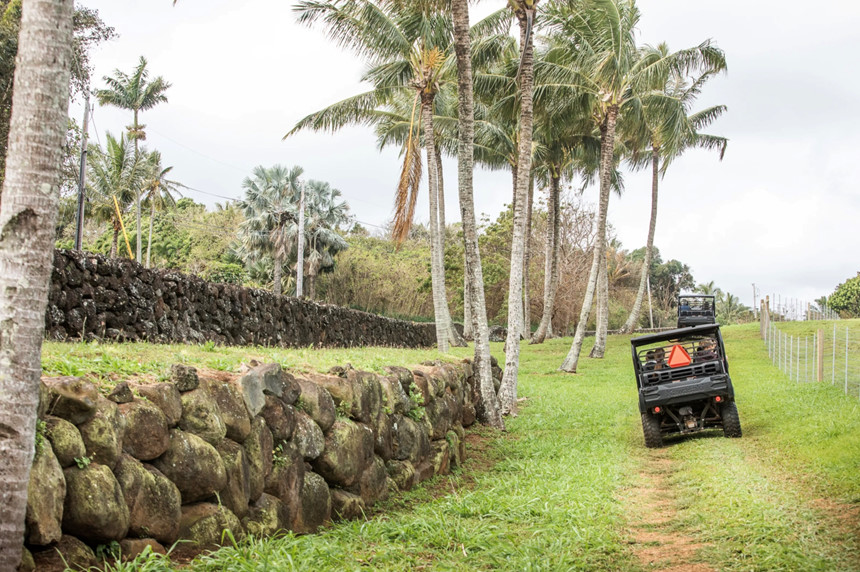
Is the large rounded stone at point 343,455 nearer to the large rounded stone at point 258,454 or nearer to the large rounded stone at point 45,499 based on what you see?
the large rounded stone at point 258,454

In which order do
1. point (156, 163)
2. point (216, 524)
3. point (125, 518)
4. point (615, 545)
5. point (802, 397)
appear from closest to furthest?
point (125, 518), point (216, 524), point (615, 545), point (802, 397), point (156, 163)

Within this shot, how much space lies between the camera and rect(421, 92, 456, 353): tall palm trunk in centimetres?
2364

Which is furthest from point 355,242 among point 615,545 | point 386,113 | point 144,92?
point 615,545

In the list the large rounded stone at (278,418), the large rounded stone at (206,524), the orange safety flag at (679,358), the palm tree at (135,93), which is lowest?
the large rounded stone at (206,524)

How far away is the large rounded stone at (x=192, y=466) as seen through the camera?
201 inches

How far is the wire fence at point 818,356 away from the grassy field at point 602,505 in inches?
108

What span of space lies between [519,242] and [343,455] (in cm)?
941

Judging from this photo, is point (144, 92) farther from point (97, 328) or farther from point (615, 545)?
point (615, 545)

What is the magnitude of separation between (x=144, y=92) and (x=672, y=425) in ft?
155

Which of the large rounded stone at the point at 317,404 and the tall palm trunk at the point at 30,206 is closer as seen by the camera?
the tall palm trunk at the point at 30,206

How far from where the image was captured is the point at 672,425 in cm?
1312

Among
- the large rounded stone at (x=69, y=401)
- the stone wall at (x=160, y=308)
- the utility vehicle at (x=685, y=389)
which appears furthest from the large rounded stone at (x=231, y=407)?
the utility vehicle at (x=685, y=389)

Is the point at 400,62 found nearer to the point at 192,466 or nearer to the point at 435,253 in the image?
the point at 435,253

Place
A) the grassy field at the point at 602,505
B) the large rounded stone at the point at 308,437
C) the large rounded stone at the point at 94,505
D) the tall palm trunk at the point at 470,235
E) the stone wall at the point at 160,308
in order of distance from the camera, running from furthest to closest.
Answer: the tall palm trunk at the point at 470,235
the stone wall at the point at 160,308
the large rounded stone at the point at 308,437
the grassy field at the point at 602,505
the large rounded stone at the point at 94,505
